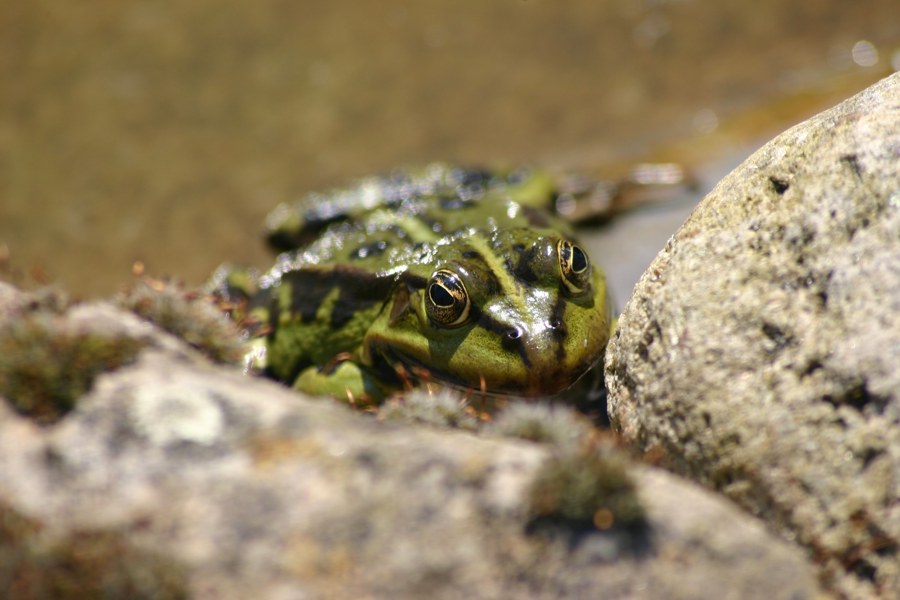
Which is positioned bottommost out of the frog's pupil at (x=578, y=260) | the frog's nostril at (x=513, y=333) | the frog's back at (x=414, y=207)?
the frog's nostril at (x=513, y=333)

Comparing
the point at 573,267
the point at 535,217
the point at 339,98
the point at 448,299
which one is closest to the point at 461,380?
the point at 448,299

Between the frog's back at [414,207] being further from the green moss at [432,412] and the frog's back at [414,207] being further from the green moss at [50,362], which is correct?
the green moss at [50,362]

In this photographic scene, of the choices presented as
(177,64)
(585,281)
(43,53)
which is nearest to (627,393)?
(585,281)

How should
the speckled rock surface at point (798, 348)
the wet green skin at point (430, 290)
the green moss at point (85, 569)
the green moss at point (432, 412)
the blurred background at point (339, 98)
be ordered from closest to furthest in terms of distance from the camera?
1. the green moss at point (85, 569)
2. the speckled rock surface at point (798, 348)
3. the green moss at point (432, 412)
4. the wet green skin at point (430, 290)
5. the blurred background at point (339, 98)

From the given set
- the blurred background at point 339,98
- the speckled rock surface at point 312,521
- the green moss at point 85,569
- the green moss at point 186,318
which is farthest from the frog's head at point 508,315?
the blurred background at point 339,98

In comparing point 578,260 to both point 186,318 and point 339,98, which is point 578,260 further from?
point 339,98
